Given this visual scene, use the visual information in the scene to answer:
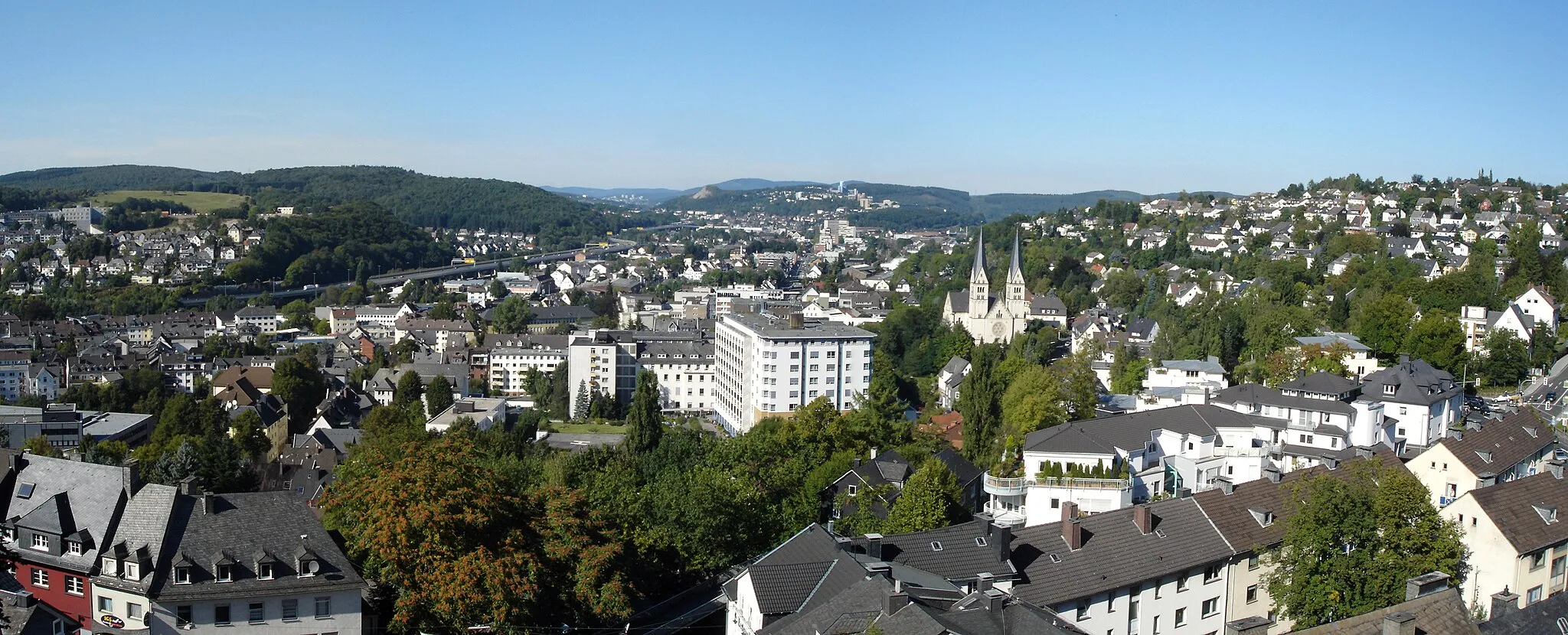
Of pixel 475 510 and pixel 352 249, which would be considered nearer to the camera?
pixel 475 510

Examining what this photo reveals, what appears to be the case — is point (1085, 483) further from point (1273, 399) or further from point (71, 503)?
point (71, 503)

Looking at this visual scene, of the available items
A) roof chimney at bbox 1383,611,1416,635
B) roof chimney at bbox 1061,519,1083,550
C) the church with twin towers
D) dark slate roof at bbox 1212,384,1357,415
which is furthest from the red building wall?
the church with twin towers

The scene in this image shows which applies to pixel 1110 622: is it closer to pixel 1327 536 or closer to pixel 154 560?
pixel 1327 536

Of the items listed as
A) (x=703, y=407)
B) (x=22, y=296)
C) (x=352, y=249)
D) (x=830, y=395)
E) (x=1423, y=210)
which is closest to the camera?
(x=830, y=395)

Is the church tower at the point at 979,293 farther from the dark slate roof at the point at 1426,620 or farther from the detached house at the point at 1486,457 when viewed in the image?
the dark slate roof at the point at 1426,620

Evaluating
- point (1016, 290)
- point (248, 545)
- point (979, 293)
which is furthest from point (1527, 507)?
point (1016, 290)

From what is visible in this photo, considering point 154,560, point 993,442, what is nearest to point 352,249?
point 993,442
